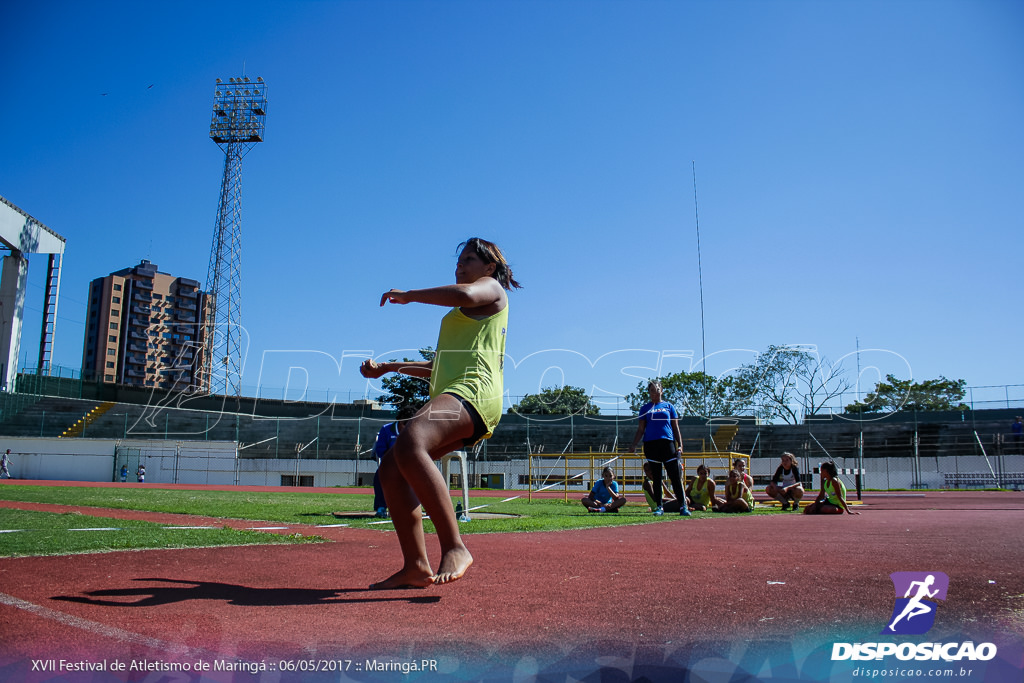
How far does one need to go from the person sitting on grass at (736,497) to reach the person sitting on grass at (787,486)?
160 centimetres

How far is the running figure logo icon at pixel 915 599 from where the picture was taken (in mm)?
2581

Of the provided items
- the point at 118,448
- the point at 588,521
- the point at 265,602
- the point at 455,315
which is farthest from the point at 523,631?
the point at 118,448

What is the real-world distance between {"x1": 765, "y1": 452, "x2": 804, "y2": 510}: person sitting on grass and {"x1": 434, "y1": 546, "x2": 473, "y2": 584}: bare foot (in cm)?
1094

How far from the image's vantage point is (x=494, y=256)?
362cm

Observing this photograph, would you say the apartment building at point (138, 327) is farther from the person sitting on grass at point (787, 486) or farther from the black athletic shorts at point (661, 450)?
the black athletic shorts at point (661, 450)

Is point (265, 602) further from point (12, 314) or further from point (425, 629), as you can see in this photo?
point (12, 314)

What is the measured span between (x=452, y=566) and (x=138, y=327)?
121968 millimetres

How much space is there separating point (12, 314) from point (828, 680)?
3451 cm

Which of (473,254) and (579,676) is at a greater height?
(473,254)

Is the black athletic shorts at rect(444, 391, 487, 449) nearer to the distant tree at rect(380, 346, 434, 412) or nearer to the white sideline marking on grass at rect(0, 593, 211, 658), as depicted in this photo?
the white sideline marking on grass at rect(0, 593, 211, 658)

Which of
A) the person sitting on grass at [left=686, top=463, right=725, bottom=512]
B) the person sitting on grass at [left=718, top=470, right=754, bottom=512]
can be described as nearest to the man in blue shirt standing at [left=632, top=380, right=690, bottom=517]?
the person sitting on grass at [left=718, top=470, right=754, bottom=512]

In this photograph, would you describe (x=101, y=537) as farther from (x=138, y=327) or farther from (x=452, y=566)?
(x=138, y=327)

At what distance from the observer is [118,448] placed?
33.6 metres

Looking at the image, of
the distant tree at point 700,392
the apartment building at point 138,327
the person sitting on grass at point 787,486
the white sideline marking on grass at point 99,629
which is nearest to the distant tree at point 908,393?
the distant tree at point 700,392
